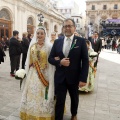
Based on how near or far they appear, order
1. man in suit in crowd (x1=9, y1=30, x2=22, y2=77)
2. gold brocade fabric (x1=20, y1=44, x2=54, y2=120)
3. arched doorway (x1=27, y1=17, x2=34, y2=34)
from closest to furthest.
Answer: gold brocade fabric (x1=20, y1=44, x2=54, y2=120), man in suit in crowd (x1=9, y1=30, x2=22, y2=77), arched doorway (x1=27, y1=17, x2=34, y2=34)

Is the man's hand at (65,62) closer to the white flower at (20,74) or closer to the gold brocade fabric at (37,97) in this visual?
the gold brocade fabric at (37,97)

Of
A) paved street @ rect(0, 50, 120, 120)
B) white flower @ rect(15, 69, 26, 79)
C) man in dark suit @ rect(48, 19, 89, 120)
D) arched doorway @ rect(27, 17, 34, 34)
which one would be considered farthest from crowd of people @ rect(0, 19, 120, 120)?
arched doorway @ rect(27, 17, 34, 34)

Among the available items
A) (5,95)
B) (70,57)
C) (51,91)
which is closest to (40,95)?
(51,91)

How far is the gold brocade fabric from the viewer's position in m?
3.25

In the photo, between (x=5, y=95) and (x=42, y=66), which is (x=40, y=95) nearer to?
(x=42, y=66)

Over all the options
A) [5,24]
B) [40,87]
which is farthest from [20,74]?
[5,24]

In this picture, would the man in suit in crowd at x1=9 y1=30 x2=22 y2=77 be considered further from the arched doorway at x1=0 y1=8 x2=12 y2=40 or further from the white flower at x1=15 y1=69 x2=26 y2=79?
the arched doorway at x1=0 y1=8 x2=12 y2=40

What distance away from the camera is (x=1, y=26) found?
17.3 m

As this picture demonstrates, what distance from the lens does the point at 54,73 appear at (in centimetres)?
329

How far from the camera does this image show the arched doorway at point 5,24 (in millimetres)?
17141

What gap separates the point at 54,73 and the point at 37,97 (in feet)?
1.60

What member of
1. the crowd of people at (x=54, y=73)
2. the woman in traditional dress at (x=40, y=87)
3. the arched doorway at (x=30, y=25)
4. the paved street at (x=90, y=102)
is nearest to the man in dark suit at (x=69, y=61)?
the crowd of people at (x=54, y=73)

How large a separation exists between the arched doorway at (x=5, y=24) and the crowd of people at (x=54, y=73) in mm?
14771

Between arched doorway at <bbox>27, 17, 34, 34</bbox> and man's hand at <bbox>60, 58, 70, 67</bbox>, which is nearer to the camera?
man's hand at <bbox>60, 58, 70, 67</bbox>
